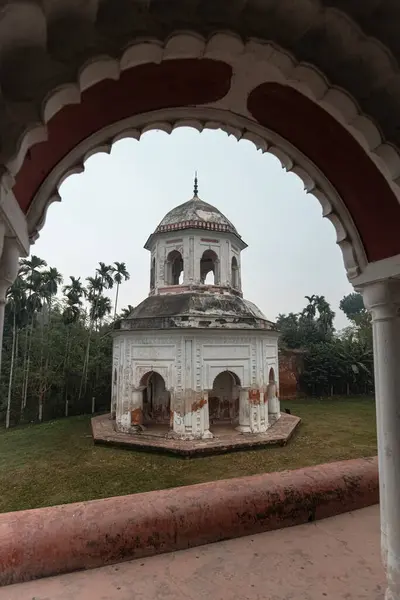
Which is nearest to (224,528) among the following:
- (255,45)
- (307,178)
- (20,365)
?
(307,178)

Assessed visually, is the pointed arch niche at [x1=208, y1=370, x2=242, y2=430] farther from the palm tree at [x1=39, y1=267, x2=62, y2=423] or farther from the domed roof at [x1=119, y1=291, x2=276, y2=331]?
the palm tree at [x1=39, y1=267, x2=62, y2=423]

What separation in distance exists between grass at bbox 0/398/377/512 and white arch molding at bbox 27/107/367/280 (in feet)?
28.1

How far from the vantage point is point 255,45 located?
168 cm

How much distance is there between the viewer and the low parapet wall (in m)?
2.66

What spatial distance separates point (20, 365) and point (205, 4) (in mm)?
24542

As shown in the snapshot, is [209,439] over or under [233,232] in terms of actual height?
under

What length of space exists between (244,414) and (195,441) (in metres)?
2.39

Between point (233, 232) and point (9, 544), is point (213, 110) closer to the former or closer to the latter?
point (9, 544)

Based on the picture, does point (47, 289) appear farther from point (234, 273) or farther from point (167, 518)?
point (167, 518)

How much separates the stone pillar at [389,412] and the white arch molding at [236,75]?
2.72 ft

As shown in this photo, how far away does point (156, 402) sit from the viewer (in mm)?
16438

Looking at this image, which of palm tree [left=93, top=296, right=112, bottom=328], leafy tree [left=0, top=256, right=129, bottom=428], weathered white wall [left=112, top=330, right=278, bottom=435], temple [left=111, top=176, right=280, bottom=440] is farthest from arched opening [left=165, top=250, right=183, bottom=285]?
palm tree [left=93, top=296, right=112, bottom=328]

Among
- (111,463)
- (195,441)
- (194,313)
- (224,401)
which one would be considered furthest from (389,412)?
(224,401)

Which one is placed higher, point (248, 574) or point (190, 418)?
point (248, 574)
